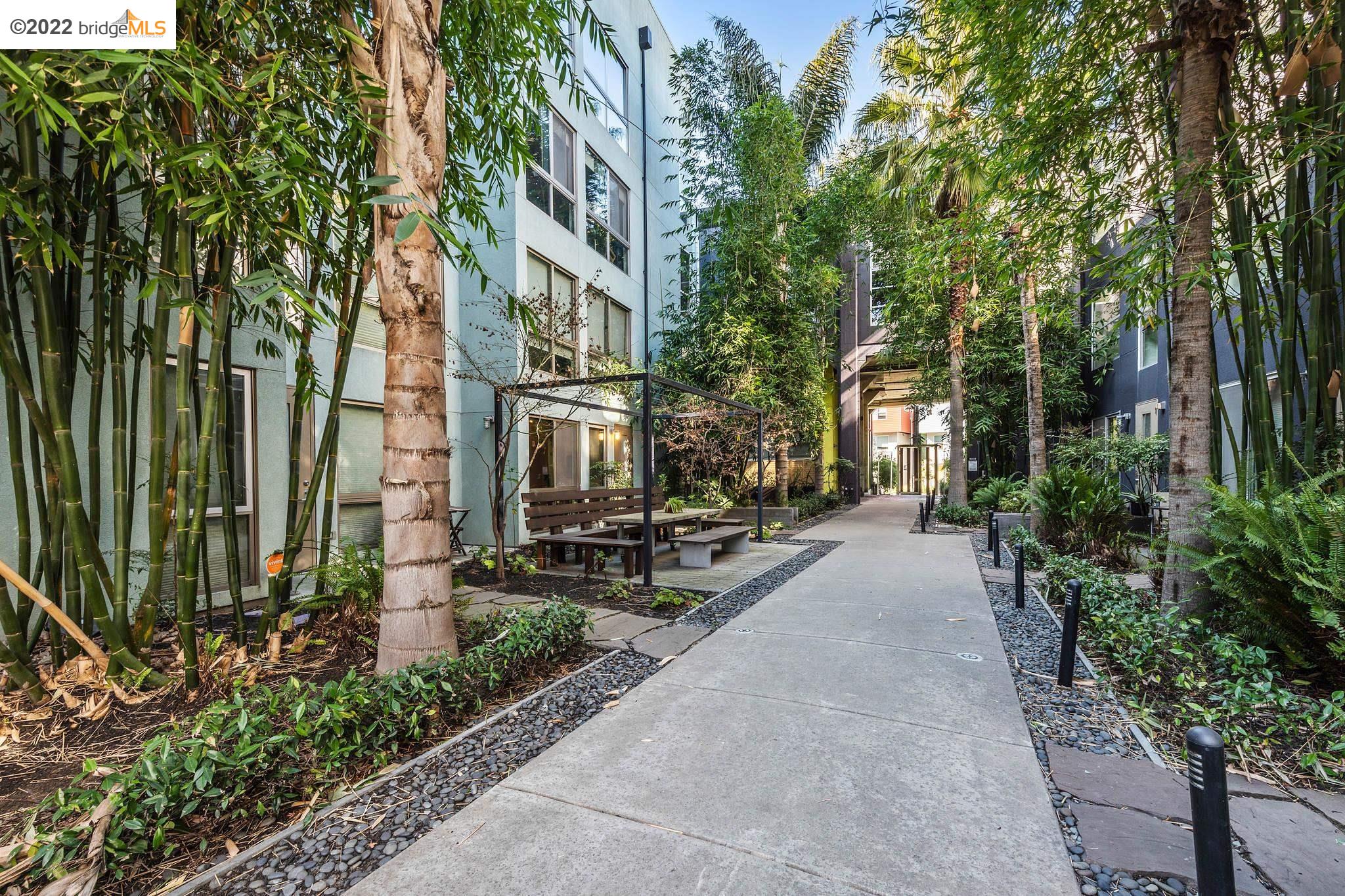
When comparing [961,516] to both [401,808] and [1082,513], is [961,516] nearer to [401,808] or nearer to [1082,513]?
[1082,513]

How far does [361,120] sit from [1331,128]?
5.51 m

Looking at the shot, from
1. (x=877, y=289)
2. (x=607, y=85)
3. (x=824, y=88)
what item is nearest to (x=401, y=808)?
(x=607, y=85)

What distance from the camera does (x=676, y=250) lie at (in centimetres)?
1544

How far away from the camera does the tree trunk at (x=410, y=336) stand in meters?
2.96

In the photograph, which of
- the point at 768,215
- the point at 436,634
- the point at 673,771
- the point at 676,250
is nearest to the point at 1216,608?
the point at 673,771

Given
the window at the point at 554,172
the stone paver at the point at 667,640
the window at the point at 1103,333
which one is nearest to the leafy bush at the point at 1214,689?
the stone paver at the point at 667,640

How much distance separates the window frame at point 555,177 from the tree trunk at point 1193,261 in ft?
25.7

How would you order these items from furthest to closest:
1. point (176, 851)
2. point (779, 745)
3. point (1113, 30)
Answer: point (1113, 30) → point (779, 745) → point (176, 851)

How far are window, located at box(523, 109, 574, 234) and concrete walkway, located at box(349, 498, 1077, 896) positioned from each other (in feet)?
27.1

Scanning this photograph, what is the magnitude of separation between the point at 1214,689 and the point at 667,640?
3182 millimetres

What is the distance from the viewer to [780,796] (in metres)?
2.29

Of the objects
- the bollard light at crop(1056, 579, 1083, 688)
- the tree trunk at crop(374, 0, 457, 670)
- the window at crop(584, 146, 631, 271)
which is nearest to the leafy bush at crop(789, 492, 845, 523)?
the window at crop(584, 146, 631, 271)

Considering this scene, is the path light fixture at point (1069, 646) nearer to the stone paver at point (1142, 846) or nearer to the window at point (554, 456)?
the stone paver at point (1142, 846)

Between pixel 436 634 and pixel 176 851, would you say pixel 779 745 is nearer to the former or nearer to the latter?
pixel 436 634
